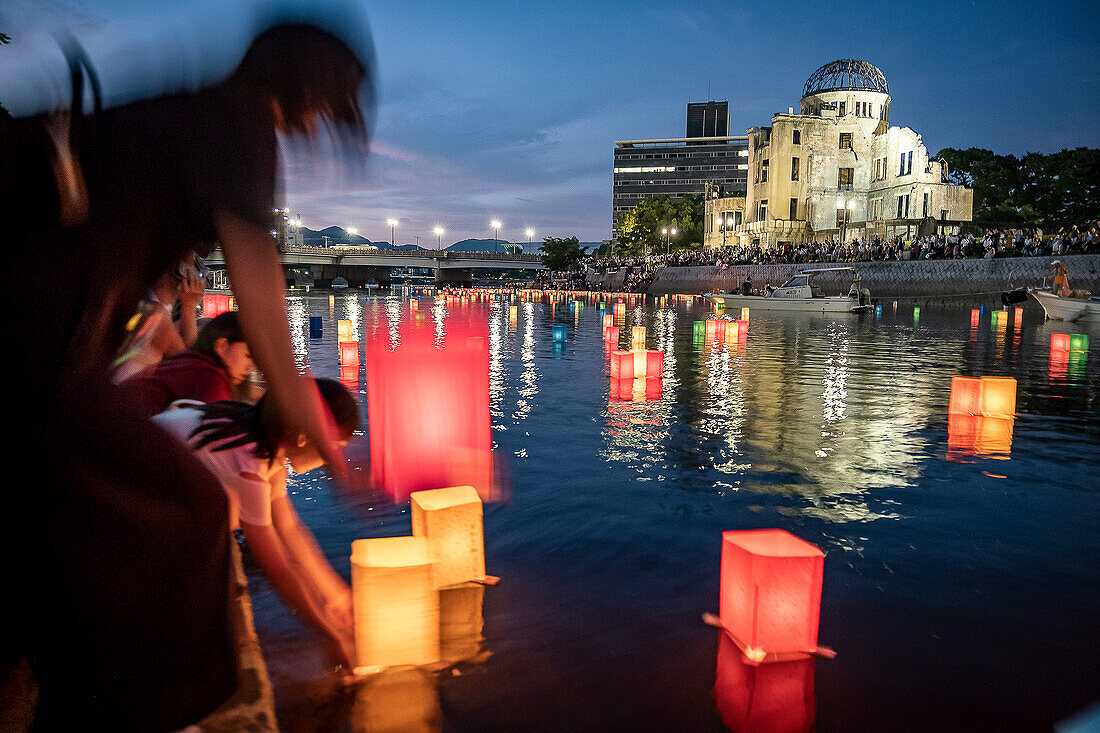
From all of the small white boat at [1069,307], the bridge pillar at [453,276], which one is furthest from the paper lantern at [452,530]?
the bridge pillar at [453,276]

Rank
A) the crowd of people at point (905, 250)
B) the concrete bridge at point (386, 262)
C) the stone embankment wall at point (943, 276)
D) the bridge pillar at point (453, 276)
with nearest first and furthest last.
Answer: the stone embankment wall at point (943, 276), the crowd of people at point (905, 250), the concrete bridge at point (386, 262), the bridge pillar at point (453, 276)

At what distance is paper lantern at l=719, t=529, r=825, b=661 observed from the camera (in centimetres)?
295

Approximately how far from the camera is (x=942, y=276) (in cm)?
3875

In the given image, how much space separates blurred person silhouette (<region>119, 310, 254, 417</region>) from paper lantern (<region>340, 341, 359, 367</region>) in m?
8.31

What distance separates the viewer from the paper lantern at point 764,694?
2.67 meters

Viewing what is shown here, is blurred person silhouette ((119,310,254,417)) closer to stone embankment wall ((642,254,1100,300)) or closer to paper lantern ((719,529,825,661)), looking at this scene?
paper lantern ((719,529,825,661))

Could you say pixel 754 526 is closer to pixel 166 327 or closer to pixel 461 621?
pixel 461 621

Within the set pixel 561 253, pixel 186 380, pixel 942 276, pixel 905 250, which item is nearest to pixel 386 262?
pixel 561 253

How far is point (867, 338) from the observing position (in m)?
18.8

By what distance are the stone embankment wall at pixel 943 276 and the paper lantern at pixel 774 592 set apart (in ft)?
116

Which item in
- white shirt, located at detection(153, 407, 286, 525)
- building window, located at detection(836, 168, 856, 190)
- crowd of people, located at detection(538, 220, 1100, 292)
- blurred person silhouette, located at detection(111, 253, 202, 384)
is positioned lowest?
white shirt, located at detection(153, 407, 286, 525)

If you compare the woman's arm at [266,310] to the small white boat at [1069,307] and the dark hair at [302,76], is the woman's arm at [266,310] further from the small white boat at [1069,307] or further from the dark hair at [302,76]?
the small white boat at [1069,307]

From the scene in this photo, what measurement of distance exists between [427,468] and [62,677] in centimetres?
420

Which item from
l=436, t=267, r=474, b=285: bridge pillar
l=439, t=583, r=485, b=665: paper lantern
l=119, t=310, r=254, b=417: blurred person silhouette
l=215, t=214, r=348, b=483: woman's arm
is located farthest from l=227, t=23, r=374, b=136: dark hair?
l=436, t=267, r=474, b=285: bridge pillar
